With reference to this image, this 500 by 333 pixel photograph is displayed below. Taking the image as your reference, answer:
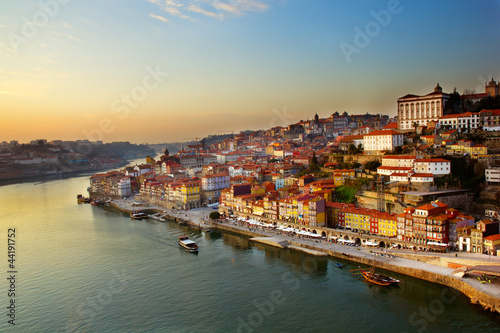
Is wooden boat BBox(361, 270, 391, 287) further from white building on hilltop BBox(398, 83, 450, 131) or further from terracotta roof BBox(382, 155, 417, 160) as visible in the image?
white building on hilltop BBox(398, 83, 450, 131)

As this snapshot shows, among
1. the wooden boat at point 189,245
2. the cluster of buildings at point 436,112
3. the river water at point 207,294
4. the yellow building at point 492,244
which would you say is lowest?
the river water at point 207,294

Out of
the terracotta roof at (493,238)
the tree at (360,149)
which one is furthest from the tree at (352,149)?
the terracotta roof at (493,238)

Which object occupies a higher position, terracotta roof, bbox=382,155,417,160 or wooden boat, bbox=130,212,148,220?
terracotta roof, bbox=382,155,417,160

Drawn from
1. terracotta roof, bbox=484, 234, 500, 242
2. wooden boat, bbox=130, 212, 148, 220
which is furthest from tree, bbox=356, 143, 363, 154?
wooden boat, bbox=130, 212, 148, 220

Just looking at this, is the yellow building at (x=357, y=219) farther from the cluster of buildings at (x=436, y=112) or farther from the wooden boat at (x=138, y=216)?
the wooden boat at (x=138, y=216)

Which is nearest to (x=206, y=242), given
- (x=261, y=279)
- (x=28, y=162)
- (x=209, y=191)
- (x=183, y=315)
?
(x=261, y=279)

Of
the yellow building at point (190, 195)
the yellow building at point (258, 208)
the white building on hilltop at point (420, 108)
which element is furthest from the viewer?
the yellow building at point (190, 195)

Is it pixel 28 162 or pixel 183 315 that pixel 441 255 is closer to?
pixel 183 315
